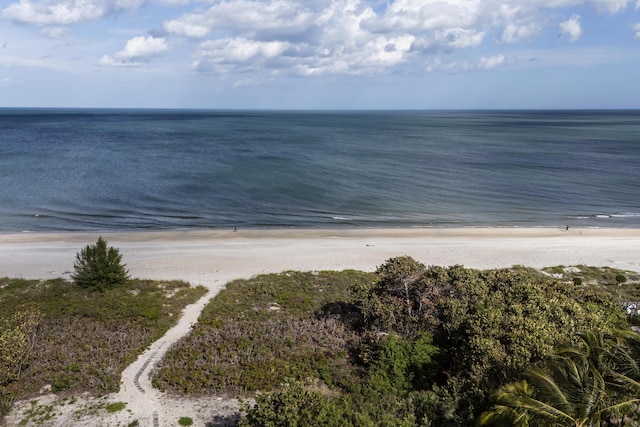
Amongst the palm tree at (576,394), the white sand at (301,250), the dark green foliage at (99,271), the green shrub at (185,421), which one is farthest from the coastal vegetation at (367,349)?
the white sand at (301,250)

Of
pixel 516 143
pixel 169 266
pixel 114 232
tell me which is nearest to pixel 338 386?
pixel 169 266

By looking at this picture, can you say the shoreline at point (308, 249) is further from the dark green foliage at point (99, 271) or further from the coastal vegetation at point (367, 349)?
the coastal vegetation at point (367, 349)

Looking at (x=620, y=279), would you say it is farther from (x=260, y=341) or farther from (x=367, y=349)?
(x=260, y=341)

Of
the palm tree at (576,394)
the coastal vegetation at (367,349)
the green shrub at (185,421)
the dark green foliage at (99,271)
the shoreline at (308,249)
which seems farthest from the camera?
the shoreline at (308,249)

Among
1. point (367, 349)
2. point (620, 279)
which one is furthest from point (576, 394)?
point (620, 279)

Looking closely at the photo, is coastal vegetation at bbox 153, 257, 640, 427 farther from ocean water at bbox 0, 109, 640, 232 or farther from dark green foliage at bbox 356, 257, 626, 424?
ocean water at bbox 0, 109, 640, 232

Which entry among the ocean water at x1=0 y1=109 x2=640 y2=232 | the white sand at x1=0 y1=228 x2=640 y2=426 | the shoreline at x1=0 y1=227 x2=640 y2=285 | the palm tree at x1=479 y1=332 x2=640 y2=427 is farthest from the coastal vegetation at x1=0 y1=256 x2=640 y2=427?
the ocean water at x1=0 y1=109 x2=640 y2=232
